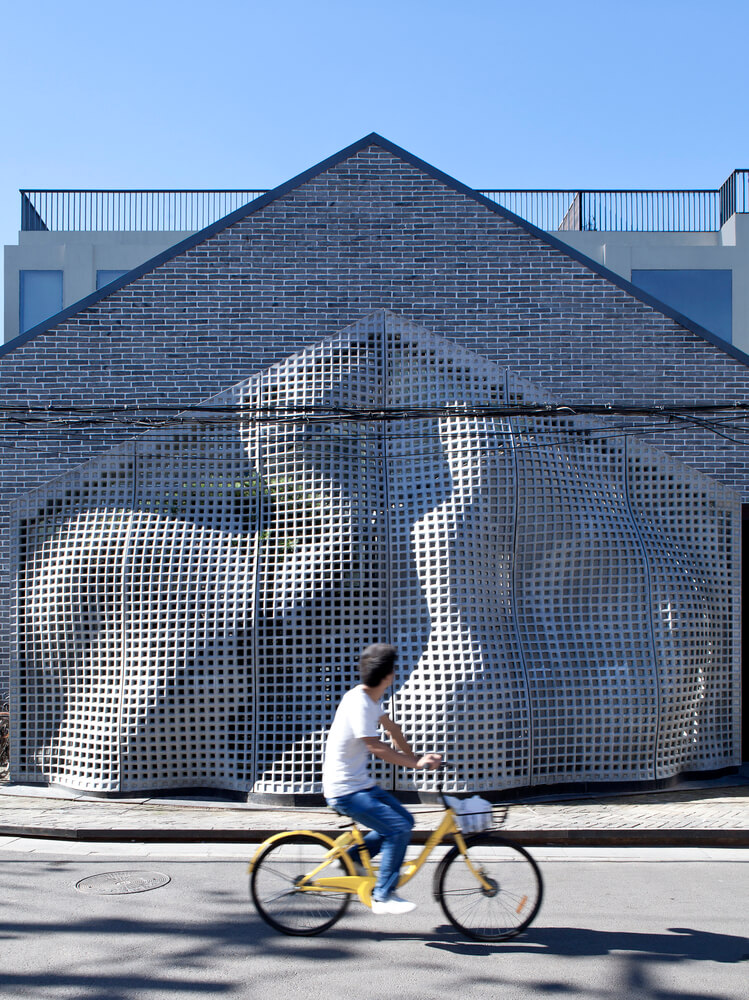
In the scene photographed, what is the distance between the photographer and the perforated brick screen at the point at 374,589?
934 cm

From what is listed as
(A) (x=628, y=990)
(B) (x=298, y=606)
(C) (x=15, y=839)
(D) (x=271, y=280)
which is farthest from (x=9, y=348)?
(A) (x=628, y=990)

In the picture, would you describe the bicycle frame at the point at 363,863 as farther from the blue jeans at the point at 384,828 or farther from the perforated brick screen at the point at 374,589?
the perforated brick screen at the point at 374,589

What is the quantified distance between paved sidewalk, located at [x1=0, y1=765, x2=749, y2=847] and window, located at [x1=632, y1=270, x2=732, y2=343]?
438 inches

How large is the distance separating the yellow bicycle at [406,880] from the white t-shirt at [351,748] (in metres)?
0.32

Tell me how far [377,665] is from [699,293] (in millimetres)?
15601

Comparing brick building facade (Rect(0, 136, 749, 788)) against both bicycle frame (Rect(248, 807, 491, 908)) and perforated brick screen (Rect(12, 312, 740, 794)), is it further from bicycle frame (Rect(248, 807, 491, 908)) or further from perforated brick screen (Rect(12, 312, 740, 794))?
bicycle frame (Rect(248, 807, 491, 908))

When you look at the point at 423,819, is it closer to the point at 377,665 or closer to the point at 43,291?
the point at 377,665

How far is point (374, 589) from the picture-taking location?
955cm

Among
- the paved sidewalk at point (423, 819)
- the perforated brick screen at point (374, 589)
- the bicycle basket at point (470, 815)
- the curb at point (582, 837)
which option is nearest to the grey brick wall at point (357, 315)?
the perforated brick screen at point (374, 589)

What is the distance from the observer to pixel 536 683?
9328 mm

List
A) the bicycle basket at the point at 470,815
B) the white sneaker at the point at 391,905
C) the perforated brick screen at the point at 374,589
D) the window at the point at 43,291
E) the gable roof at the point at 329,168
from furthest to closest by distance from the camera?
1. the window at the point at 43,291
2. the gable roof at the point at 329,168
3. the perforated brick screen at the point at 374,589
4. the bicycle basket at the point at 470,815
5. the white sneaker at the point at 391,905

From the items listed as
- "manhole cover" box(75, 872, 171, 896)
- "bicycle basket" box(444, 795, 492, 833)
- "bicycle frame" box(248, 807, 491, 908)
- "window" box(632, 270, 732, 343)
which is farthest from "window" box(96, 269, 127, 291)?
"bicycle basket" box(444, 795, 492, 833)

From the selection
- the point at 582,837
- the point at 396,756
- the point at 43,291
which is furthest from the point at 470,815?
the point at 43,291

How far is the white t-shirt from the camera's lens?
516cm
